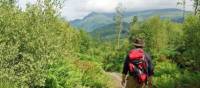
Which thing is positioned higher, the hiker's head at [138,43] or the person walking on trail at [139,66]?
the hiker's head at [138,43]

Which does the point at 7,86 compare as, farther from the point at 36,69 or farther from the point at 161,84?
the point at 161,84

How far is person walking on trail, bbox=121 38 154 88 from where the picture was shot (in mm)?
12750

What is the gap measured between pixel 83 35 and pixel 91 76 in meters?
40.7

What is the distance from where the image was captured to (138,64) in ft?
42.1

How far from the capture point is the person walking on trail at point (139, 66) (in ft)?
41.8

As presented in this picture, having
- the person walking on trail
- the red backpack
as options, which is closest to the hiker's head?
the person walking on trail

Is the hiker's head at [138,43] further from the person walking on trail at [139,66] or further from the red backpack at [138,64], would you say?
the red backpack at [138,64]

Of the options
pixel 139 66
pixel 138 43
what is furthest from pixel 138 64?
pixel 138 43

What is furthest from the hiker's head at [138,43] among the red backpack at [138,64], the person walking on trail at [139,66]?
the red backpack at [138,64]

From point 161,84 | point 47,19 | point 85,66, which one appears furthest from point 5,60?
point 161,84

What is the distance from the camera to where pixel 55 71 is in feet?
68.4

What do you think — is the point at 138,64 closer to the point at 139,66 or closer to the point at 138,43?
the point at 139,66

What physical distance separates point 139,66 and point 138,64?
0.19ft

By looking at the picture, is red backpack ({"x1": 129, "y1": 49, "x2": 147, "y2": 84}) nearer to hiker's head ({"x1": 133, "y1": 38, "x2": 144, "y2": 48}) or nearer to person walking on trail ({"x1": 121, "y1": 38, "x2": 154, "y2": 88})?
person walking on trail ({"x1": 121, "y1": 38, "x2": 154, "y2": 88})
